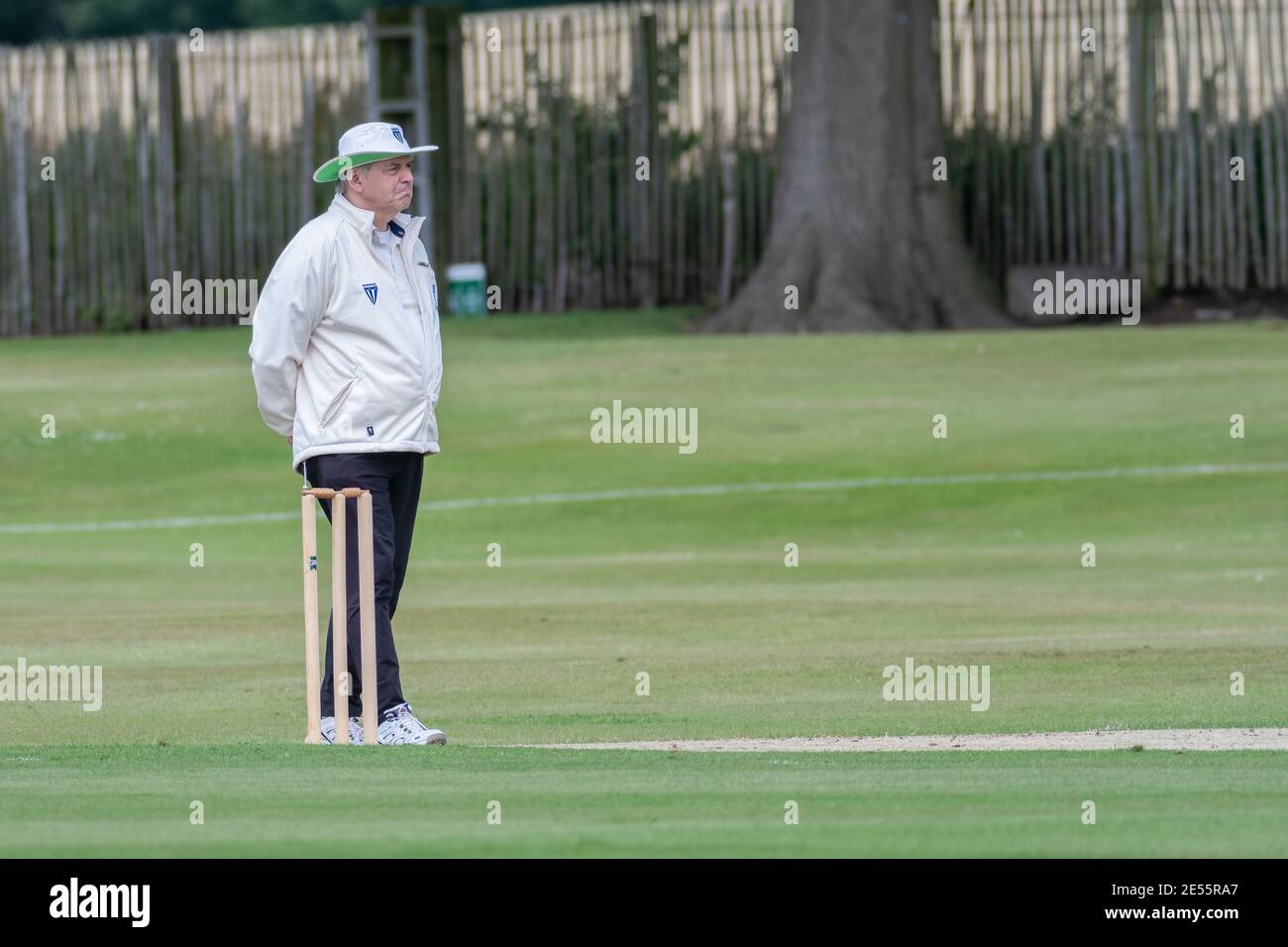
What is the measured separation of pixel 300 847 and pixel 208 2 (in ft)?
179

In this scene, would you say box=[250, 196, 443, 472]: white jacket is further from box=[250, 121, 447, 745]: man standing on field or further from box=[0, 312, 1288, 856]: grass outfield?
box=[0, 312, 1288, 856]: grass outfield

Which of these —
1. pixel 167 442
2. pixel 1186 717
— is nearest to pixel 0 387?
pixel 167 442

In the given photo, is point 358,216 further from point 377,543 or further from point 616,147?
point 616,147

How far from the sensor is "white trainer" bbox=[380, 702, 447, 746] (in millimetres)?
9352

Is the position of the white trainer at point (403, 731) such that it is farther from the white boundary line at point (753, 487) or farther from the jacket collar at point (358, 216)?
the white boundary line at point (753, 487)

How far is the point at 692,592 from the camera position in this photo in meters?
16.6

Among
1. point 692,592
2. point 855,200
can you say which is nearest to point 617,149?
point 855,200

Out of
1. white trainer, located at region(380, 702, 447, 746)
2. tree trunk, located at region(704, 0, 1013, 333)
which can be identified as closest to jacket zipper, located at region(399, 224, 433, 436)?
white trainer, located at region(380, 702, 447, 746)

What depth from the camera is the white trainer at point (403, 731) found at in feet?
30.7

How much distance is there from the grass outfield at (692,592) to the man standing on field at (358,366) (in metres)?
0.74

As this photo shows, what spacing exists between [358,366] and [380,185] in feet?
2.43

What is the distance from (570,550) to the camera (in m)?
19.3

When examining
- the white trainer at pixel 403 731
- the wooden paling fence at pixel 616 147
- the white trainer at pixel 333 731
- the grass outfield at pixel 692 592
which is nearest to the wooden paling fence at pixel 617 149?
the wooden paling fence at pixel 616 147

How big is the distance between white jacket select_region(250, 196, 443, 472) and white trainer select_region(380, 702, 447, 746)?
3.38 feet
